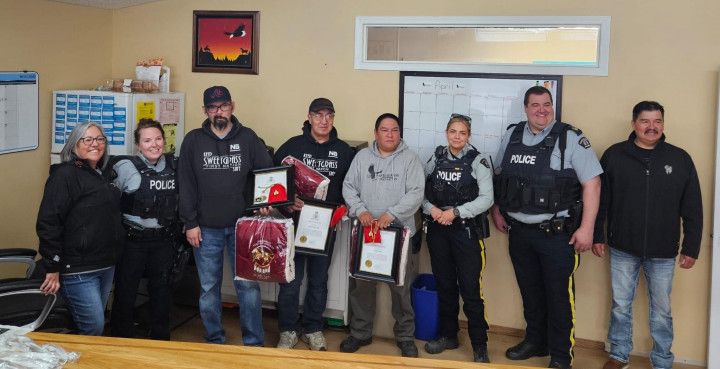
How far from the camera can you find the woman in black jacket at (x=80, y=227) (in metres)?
3.28

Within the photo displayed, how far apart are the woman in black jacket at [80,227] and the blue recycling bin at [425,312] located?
1870 mm

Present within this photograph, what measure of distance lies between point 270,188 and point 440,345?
1.48 m

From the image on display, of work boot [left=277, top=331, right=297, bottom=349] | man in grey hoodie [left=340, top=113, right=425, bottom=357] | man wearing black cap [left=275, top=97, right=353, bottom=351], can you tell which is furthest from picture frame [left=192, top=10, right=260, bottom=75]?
work boot [left=277, top=331, right=297, bottom=349]

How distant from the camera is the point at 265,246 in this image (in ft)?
12.6

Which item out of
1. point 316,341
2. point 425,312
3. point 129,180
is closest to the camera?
point 129,180

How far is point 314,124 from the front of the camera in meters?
4.12

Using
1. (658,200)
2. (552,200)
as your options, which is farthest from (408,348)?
(658,200)

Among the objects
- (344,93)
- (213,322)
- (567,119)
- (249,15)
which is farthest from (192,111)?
(567,119)

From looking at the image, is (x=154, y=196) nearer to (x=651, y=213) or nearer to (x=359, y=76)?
(x=359, y=76)

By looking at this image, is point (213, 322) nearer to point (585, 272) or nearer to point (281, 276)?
point (281, 276)

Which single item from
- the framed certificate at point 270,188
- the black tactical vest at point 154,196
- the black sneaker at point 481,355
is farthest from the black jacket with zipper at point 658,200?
the black tactical vest at point 154,196

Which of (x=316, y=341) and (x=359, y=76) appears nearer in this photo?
(x=316, y=341)

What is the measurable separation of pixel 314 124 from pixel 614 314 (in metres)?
2.10

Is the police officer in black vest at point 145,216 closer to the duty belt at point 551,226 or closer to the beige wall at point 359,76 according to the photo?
the beige wall at point 359,76
